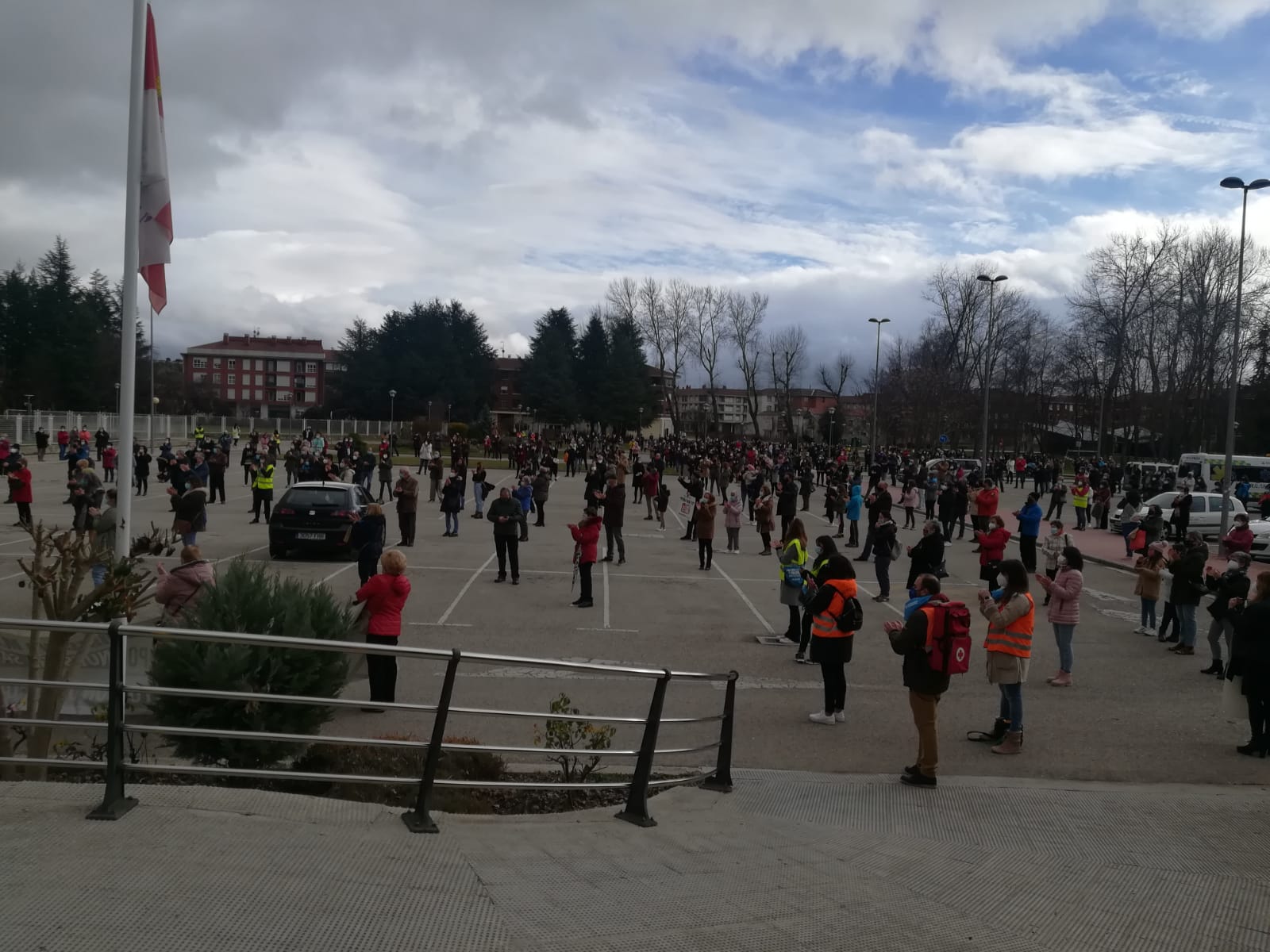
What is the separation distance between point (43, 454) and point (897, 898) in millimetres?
48807

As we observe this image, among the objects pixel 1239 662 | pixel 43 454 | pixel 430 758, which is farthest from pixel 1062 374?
pixel 430 758

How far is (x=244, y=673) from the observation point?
21.0ft

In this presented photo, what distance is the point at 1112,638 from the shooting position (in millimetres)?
14227

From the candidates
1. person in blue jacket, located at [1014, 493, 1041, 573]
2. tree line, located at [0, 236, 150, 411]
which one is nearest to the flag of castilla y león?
person in blue jacket, located at [1014, 493, 1041, 573]

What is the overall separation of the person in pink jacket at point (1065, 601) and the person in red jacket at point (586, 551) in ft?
21.0

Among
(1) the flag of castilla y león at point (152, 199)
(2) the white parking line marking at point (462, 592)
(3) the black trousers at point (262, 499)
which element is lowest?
(2) the white parking line marking at point (462, 592)

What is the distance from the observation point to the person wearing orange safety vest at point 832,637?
9.05 m

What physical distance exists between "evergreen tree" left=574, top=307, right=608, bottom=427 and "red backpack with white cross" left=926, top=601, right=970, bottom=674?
86.1 m

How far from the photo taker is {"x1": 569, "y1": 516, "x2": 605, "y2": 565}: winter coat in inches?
583

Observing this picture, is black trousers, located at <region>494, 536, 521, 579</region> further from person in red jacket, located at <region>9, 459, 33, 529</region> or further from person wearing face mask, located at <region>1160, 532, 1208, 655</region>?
person in red jacket, located at <region>9, 459, 33, 529</region>

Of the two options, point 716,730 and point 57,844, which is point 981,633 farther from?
point 57,844

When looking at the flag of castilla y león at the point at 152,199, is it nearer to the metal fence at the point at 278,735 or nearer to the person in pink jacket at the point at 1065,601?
the metal fence at the point at 278,735

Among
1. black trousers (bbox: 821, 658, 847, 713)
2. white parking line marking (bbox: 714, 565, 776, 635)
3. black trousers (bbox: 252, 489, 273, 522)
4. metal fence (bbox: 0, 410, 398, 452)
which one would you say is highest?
metal fence (bbox: 0, 410, 398, 452)

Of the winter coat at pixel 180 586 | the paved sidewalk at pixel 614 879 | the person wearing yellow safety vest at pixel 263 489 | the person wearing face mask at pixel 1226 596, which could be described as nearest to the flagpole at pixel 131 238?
the winter coat at pixel 180 586
